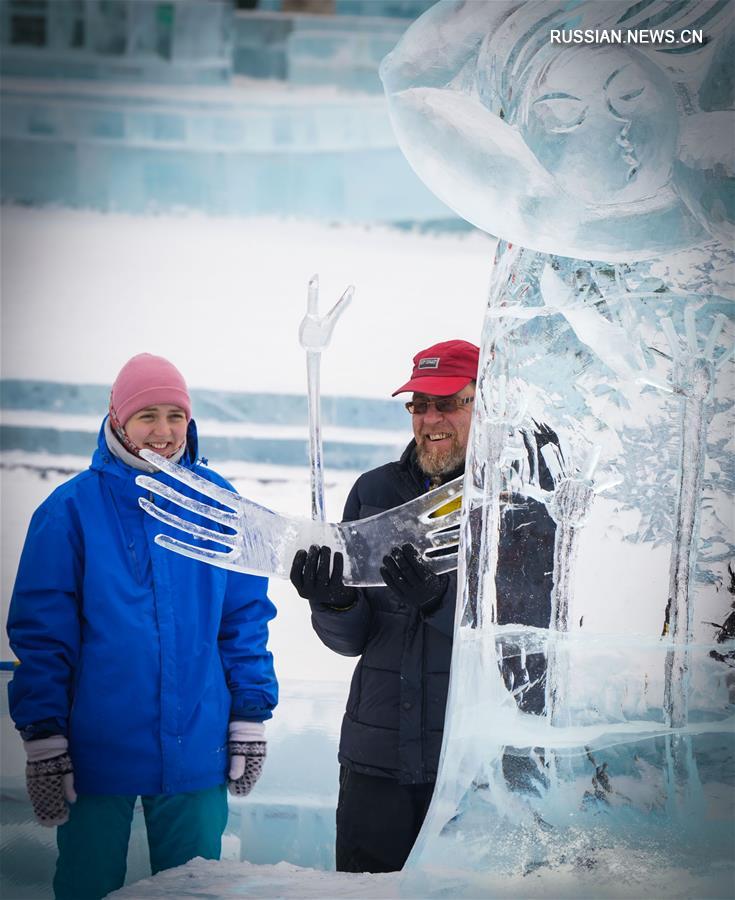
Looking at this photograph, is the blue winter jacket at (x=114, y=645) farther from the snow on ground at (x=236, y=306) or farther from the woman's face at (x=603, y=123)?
the woman's face at (x=603, y=123)

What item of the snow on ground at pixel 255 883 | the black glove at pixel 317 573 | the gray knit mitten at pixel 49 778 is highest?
the black glove at pixel 317 573

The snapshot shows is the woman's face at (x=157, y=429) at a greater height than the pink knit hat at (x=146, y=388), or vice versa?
the pink knit hat at (x=146, y=388)

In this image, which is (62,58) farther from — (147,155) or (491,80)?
(491,80)

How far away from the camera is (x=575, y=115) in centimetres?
163

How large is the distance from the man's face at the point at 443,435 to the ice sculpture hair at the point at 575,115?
0.47 metres

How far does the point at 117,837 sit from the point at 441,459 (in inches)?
35.2

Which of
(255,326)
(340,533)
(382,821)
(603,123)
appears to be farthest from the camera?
(255,326)

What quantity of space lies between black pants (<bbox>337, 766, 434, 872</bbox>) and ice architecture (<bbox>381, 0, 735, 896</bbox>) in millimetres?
272

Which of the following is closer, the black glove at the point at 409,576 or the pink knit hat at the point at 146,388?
the black glove at the point at 409,576

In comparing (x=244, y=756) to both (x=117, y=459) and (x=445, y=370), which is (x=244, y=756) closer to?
(x=117, y=459)

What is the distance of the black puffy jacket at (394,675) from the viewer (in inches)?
78.2

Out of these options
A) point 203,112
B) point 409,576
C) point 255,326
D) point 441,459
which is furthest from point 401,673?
point 203,112

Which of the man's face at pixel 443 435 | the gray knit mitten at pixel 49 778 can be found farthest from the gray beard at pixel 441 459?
the gray knit mitten at pixel 49 778

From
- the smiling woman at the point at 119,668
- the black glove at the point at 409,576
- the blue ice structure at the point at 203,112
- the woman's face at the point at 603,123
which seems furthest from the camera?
the blue ice structure at the point at 203,112
